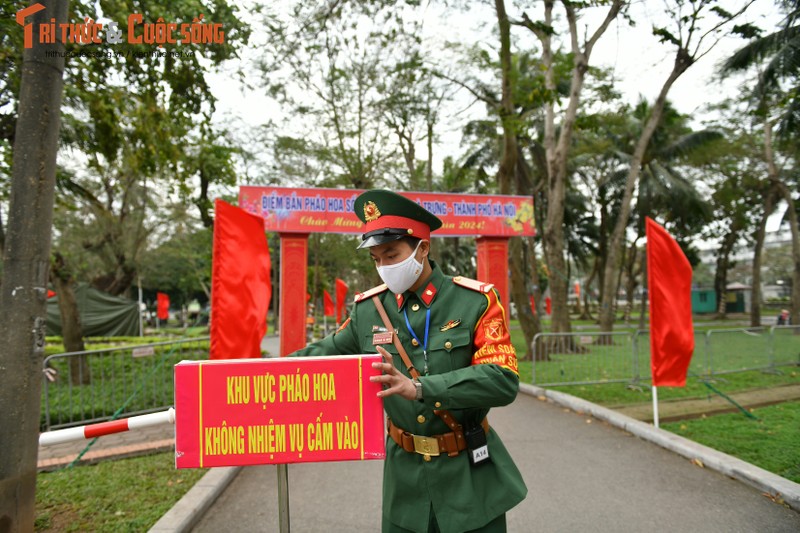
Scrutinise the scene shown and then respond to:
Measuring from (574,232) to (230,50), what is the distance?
32.5m

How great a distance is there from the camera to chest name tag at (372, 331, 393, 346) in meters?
2.01

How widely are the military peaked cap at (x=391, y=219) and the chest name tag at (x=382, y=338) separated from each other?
362 millimetres

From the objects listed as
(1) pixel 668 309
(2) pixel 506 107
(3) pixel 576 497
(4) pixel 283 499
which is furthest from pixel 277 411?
(2) pixel 506 107

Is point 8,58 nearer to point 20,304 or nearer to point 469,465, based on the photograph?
point 20,304

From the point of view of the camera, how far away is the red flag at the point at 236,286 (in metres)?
5.26

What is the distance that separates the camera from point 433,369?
1979 mm

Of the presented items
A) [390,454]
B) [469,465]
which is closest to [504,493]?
[469,465]

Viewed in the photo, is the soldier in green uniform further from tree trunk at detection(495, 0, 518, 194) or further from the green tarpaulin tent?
the green tarpaulin tent

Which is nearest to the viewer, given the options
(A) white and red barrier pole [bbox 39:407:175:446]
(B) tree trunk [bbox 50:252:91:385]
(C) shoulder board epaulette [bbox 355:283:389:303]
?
(A) white and red barrier pole [bbox 39:407:175:446]

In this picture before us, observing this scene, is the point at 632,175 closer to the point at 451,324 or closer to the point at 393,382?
the point at 451,324

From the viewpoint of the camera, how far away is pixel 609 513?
3822 millimetres

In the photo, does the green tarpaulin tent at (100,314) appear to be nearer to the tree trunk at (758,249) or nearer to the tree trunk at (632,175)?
the tree trunk at (632,175)

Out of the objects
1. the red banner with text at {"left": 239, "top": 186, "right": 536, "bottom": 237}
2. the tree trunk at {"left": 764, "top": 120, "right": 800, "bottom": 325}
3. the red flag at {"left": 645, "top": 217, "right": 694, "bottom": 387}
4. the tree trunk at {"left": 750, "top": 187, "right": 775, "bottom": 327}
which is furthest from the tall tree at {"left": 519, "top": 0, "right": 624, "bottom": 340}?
the tree trunk at {"left": 750, "top": 187, "right": 775, "bottom": 327}

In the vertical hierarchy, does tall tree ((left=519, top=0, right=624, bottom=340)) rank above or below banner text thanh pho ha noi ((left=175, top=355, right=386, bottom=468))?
above
